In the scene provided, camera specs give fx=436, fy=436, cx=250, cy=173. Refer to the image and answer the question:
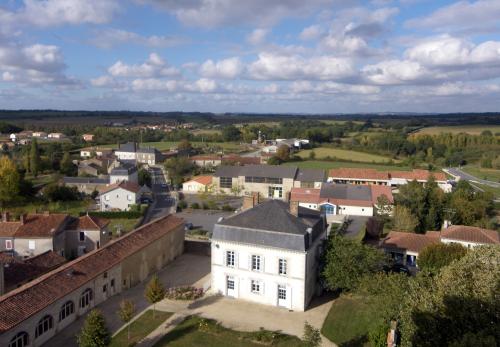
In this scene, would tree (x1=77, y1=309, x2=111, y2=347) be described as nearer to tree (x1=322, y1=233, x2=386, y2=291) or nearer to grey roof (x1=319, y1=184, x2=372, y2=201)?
tree (x1=322, y1=233, x2=386, y2=291)

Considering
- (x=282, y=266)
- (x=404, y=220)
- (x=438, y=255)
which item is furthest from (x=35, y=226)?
(x=404, y=220)

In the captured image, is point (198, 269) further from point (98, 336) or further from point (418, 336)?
point (418, 336)

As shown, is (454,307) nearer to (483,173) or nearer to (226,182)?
(226,182)

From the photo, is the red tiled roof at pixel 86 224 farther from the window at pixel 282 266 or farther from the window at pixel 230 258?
the window at pixel 282 266

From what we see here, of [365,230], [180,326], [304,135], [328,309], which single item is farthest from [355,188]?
[304,135]

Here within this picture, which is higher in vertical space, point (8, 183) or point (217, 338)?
point (8, 183)

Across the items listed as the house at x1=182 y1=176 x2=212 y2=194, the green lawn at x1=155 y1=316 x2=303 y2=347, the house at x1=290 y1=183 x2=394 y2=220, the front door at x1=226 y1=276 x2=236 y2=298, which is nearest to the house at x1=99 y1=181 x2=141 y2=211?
the house at x1=182 y1=176 x2=212 y2=194
